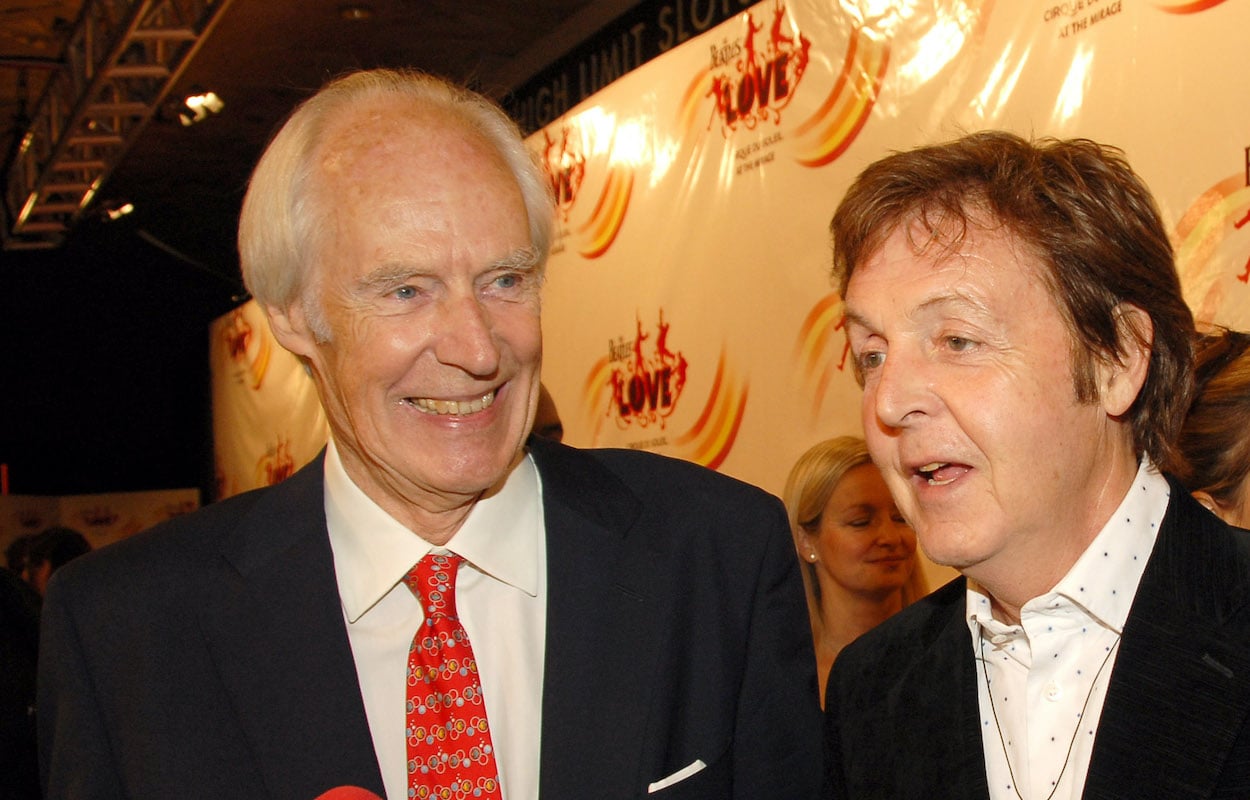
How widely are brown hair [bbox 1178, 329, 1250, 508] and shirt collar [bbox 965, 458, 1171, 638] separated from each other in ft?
2.64

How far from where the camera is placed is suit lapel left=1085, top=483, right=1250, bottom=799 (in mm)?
1346

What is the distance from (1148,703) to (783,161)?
2.48 metres

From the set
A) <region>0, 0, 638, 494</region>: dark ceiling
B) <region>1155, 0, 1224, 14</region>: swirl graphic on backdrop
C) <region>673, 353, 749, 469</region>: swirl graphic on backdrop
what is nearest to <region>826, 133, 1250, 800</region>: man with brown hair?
<region>1155, 0, 1224, 14</region>: swirl graphic on backdrop

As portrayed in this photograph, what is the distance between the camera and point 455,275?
169 centimetres

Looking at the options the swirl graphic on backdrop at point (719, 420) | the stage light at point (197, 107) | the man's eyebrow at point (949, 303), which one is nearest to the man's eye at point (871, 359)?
the man's eyebrow at point (949, 303)

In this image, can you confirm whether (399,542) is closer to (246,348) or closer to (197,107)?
(197,107)

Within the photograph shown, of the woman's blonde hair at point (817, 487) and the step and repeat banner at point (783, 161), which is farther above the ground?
the step and repeat banner at point (783, 161)

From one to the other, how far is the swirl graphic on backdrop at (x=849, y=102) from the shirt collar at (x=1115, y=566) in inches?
77.5

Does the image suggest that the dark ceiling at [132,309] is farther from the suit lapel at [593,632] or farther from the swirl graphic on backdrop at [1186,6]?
the suit lapel at [593,632]

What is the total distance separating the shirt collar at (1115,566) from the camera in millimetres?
1470

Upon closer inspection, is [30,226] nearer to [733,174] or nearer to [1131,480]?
[733,174]

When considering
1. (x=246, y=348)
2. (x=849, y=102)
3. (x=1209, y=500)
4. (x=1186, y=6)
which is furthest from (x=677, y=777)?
(x=246, y=348)

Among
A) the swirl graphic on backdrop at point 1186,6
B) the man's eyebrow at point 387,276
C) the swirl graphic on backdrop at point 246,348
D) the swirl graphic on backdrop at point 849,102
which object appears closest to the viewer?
the man's eyebrow at point 387,276

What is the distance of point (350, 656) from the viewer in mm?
1636
